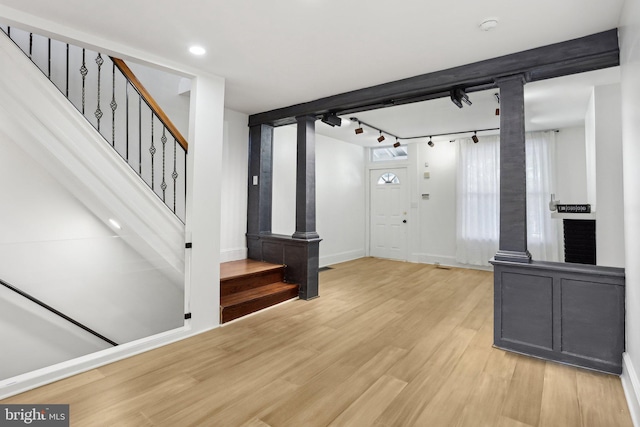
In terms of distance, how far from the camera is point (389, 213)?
755 cm

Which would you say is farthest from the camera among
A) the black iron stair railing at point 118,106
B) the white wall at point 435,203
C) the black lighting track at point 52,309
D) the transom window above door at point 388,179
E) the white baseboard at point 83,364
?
the transom window above door at point 388,179

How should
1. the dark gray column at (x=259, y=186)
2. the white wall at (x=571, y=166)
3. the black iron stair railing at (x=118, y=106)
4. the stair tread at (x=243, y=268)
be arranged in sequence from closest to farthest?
the black iron stair railing at (x=118, y=106) < the stair tread at (x=243, y=268) < the dark gray column at (x=259, y=186) < the white wall at (x=571, y=166)

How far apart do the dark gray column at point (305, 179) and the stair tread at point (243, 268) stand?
1.91ft

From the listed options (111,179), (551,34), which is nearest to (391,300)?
(551,34)

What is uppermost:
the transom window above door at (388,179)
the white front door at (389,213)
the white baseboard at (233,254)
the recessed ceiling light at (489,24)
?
the recessed ceiling light at (489,24)

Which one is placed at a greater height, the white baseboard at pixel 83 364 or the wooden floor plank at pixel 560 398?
the white baseboard at pixel 83 364

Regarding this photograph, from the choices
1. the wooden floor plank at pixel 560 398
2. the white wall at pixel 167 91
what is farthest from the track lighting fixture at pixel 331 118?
the wooden floor plank at pixel 560 398

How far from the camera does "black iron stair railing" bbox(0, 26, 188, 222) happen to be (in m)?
3.22

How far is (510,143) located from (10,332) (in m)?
4.77

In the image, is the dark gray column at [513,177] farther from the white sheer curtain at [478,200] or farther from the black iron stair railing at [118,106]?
the white sheer curtain at [478,200]

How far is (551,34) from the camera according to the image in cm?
257

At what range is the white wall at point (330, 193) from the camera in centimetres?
560

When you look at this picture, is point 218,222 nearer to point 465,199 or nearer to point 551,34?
point 551,34

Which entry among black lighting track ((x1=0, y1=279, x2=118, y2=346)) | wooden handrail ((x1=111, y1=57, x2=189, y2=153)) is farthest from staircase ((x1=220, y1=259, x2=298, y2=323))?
wooden handrail ((x1=111, y1=57, x2=189, y2=153))
